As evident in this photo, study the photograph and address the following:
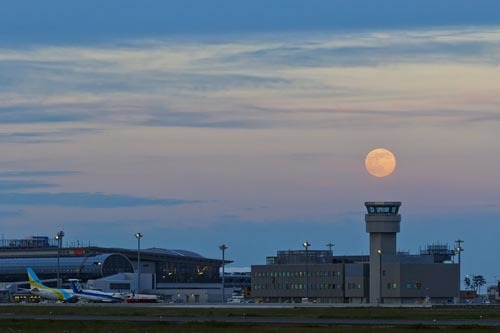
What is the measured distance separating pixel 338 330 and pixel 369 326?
5.86 metres

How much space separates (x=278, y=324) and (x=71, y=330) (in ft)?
59.6

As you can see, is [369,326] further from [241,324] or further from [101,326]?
[101,326]

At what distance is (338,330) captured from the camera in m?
74.1

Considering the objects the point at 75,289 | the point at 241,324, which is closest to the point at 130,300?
the point at 75,289

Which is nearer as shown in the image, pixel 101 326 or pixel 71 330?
pixel 71 330

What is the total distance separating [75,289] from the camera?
194 metres

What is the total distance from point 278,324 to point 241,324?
3.06 metres

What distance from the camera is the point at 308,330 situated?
74.4 m

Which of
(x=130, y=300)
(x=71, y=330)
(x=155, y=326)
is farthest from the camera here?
(x=130, y=300)

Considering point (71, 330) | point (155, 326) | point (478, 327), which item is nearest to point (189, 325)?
point (155, 326)

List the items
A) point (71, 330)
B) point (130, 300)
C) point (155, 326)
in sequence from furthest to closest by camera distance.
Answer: point (130, 300), point (155, 326), point (71, 330)

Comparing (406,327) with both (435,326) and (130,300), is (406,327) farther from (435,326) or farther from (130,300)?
(130,300)

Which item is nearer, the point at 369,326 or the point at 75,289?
the point at 369,326

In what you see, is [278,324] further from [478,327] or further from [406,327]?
[478,327]
